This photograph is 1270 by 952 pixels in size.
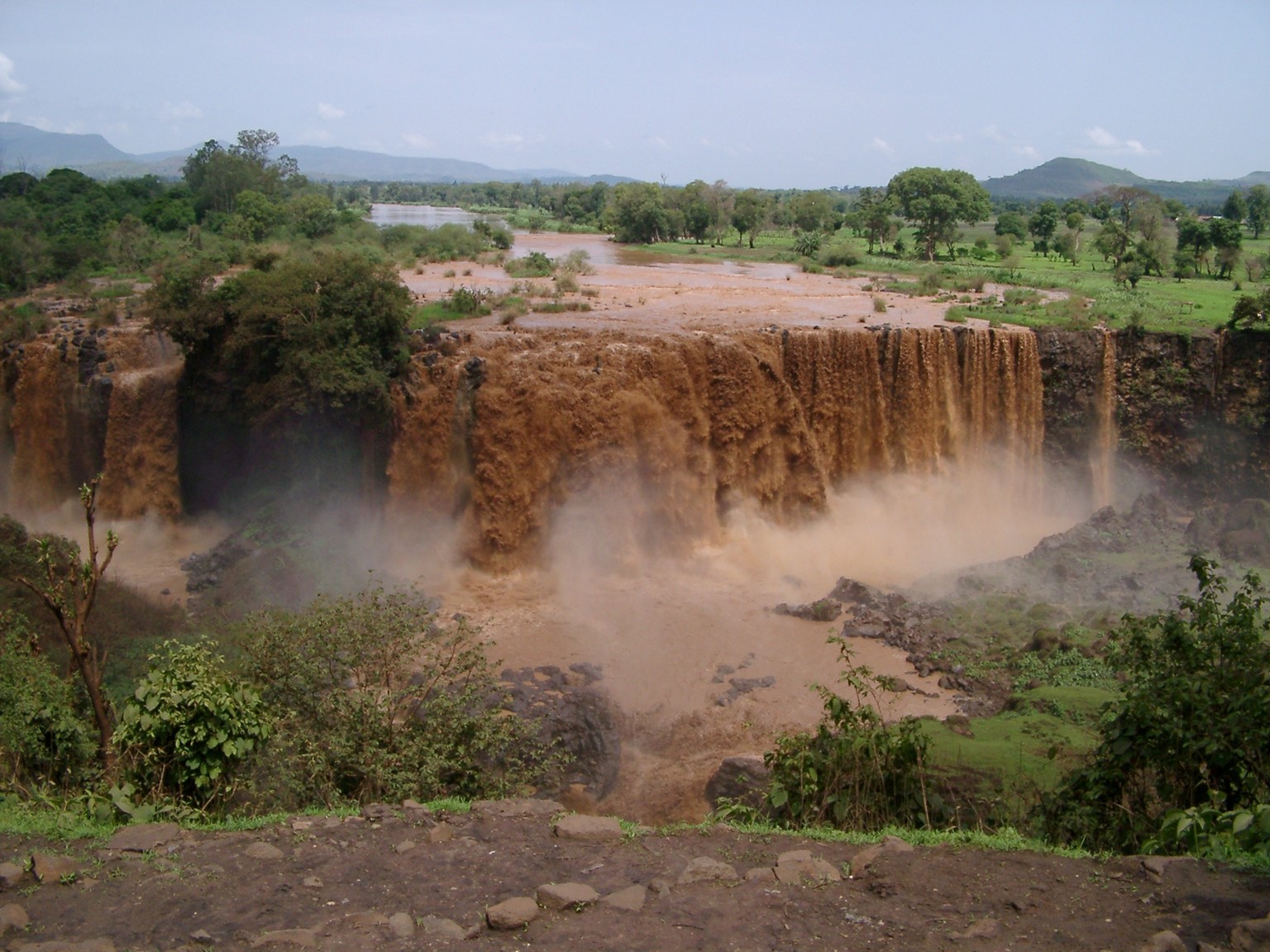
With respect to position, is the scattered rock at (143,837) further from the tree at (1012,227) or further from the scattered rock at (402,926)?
the tree at (1012,227)

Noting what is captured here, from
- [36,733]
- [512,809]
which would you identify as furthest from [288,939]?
[36,733]

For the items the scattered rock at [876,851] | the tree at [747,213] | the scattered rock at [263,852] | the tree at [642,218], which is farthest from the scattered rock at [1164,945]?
the tree at [642,218]

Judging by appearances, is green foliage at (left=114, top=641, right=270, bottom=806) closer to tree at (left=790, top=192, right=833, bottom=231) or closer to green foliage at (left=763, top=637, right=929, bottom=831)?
green foliage at (left=763, top=637, right=929, bottom=831)

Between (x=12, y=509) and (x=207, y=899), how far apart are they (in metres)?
17.9

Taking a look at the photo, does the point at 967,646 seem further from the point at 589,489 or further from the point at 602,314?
the point at 602,314

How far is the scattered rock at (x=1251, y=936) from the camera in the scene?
543 cm

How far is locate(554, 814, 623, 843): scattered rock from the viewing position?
7.16 meters

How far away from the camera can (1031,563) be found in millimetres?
18391

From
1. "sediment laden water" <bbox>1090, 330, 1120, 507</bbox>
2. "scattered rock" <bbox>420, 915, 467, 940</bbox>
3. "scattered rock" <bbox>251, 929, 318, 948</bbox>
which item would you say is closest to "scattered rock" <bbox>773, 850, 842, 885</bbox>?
"scattered rock" <bbox>420, 915, 467, 940</bbox>

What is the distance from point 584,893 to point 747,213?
4772 cm

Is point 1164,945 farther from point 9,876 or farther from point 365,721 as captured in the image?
point 9,876

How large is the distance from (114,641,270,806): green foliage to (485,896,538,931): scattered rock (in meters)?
3.05

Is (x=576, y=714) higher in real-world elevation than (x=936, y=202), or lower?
lower

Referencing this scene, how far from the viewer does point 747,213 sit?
51.2m
